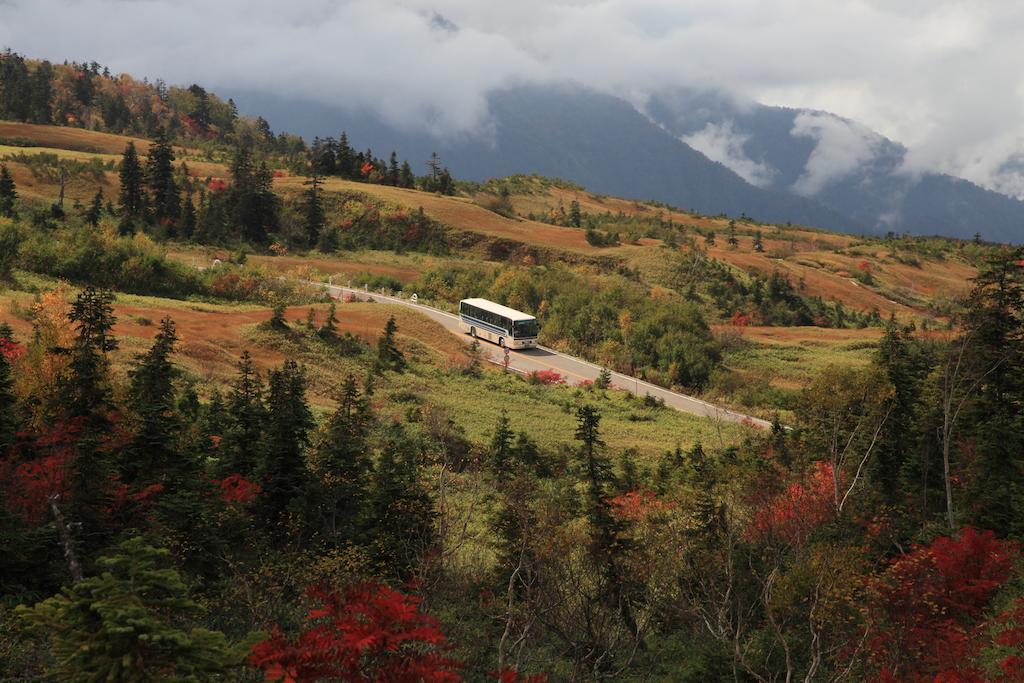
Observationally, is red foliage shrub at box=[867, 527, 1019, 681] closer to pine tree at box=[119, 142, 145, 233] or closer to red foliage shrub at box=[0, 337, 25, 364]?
red foliage shrub at box=[0, 337, 25, 364]

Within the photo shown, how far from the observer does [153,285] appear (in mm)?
52906

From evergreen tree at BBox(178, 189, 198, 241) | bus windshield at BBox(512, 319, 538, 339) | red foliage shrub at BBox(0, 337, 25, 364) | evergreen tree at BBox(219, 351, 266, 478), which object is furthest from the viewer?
evergreen tree at BBox(178, 189, 198, 241)

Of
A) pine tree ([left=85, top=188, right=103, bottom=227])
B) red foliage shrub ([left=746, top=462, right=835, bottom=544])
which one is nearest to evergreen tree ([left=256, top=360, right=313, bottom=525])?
red foliage shrub ([left=746, top=462, right=835, bottom=544])

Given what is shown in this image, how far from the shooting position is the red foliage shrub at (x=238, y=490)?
19.2 m

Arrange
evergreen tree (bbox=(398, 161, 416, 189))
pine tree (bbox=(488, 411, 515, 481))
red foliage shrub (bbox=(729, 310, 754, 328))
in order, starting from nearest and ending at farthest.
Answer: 1. pine tree (bbox=(488, 411, 515, 481))
2. red foliage shrub (bbox=(729, 310, 754, 328))
3. evergreen tree (bbox=(398, 161, 416, 189))

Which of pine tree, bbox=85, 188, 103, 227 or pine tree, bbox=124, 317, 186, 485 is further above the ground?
pine tree, bbox=85, 188, 103, 227

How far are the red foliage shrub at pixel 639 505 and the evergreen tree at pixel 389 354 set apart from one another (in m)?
21.8

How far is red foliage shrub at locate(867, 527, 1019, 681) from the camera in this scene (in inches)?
665

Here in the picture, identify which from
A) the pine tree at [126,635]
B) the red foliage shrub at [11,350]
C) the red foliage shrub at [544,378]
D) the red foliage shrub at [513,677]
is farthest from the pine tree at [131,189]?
the pine tree at [126,635]

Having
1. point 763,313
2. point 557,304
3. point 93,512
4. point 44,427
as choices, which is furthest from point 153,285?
point 763,313

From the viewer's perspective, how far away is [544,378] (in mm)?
50875

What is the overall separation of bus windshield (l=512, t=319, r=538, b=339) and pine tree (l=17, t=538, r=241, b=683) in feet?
157

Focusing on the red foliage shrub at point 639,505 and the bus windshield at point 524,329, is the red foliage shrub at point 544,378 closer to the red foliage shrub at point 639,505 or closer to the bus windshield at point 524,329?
the bus windshield at point 524,329

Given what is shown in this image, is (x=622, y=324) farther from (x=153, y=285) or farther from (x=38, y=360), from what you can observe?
(x=38, y=360)
